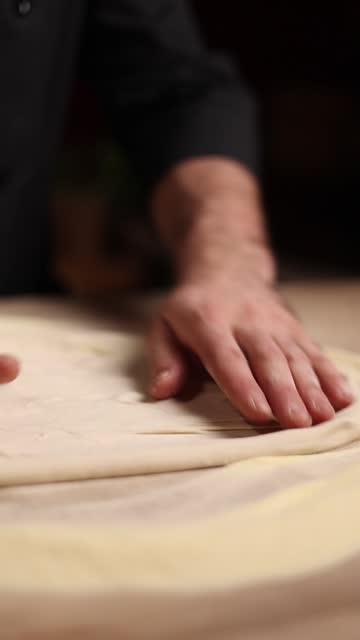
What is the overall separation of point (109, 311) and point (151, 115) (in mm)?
280

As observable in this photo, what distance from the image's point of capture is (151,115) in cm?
104

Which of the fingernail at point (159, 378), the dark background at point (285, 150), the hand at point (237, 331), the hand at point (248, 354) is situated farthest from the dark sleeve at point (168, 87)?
the dark background at point (285, 150)

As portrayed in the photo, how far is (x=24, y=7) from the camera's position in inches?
35.7

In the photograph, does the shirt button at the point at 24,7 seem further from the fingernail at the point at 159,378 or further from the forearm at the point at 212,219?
the fingernail at the point at 159,378

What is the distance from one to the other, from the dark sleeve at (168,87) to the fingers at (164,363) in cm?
35

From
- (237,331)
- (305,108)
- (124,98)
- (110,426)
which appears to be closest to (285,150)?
(305,108)

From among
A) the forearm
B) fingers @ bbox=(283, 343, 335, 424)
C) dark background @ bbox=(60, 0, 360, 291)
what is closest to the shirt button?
the forearm

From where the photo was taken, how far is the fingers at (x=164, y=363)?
642mm

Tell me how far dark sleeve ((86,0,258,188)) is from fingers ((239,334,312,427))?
0.40 meters

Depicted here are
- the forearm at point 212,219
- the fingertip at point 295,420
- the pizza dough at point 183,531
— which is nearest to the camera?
the pizza dough at point 183,531

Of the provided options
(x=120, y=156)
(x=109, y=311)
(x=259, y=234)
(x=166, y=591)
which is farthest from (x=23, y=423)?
(x=120, y=156)

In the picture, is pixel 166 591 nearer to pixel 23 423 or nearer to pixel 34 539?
pixel 34 539

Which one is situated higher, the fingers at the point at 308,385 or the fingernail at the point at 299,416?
the fingers at the point at 308,385

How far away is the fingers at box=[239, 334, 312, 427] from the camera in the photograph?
59 cm
